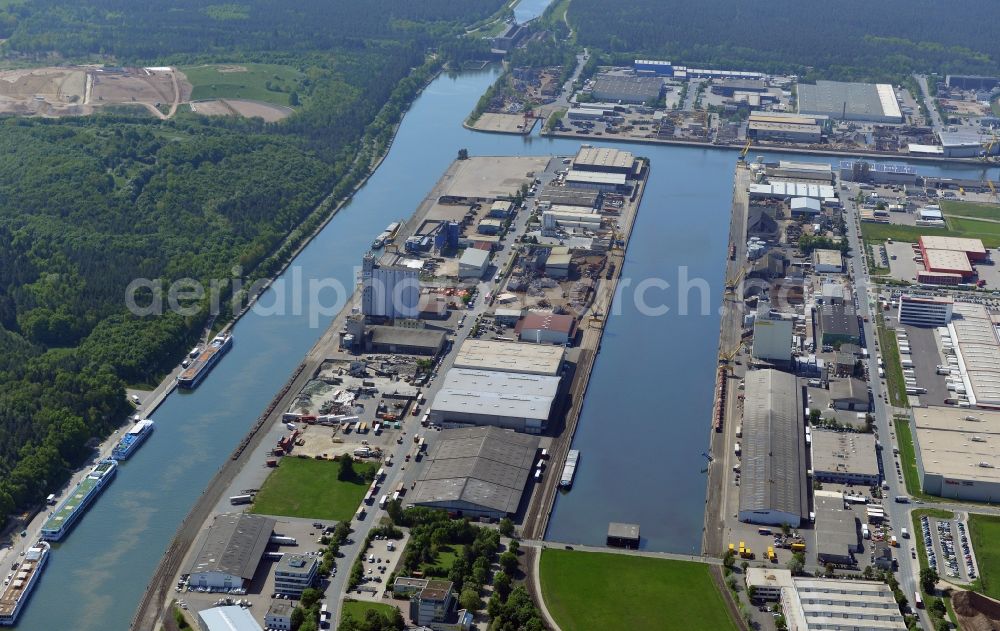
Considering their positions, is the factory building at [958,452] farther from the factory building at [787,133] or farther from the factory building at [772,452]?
the factory building at [787,133]

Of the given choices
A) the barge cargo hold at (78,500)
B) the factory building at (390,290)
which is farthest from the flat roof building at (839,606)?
the factory building at (390,290)

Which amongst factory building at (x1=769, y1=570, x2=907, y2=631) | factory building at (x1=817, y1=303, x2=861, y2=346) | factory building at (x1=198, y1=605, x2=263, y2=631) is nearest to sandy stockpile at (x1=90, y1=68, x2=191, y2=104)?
factory building at (x1=817, y1=303, x2=861, y2=346)

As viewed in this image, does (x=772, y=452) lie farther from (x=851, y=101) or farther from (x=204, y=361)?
(x=851, y=101)

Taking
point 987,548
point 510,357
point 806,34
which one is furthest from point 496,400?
point 806,34

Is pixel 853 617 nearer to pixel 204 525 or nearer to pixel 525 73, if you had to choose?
pixel 204 525

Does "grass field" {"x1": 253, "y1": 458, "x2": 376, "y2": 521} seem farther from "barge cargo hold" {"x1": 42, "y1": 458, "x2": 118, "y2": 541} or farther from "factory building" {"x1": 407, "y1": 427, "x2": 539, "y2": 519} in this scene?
"barge cargo hold" {"x1": 42, "y1": 458, "x2": 118, "y2": 541}
